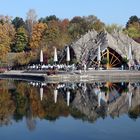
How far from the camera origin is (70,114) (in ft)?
83.6

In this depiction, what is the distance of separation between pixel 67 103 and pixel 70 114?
197 inches

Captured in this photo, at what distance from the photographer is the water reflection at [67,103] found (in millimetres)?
25016

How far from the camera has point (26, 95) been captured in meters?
35.9

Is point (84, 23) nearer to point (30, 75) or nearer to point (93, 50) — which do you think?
point (93, 50)

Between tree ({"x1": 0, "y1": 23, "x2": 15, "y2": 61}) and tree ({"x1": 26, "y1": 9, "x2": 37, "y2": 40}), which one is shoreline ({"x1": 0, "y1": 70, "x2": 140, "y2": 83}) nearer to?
tree ({"x1": 0, "y1": 23, "x2": 15, "y2": 61})

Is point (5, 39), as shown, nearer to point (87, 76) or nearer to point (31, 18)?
point (31, 18)

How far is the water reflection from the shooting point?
985 inches

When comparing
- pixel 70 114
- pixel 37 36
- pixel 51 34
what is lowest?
pixel 70 114

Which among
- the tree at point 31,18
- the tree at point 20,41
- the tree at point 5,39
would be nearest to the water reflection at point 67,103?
the tree at point 5,39

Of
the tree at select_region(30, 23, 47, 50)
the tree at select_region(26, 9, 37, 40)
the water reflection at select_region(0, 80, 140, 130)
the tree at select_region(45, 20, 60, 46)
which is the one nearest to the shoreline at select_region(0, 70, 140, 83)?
the water reflection at select_region(0, 80, 140, 130)

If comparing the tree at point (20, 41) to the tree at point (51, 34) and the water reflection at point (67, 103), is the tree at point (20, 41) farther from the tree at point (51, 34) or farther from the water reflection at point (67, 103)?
the water reflection at point (67, 103)

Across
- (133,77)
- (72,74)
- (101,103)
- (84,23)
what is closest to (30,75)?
(72,74)

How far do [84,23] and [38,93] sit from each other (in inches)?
2405

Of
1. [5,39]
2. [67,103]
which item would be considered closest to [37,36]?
[5,39]
